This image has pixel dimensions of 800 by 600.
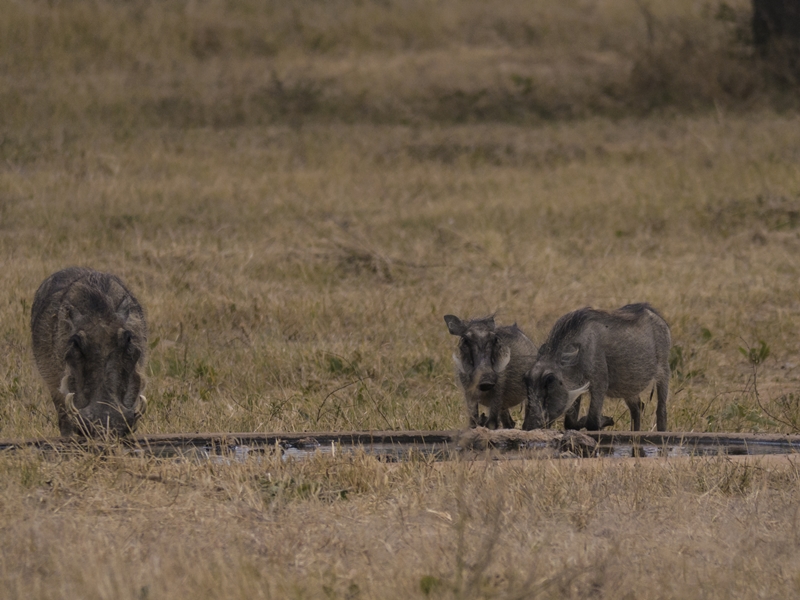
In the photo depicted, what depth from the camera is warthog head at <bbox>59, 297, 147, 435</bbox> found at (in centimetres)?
505

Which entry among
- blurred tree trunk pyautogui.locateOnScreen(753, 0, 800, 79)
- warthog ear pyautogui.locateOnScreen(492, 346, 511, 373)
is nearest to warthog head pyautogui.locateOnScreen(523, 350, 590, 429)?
warthog ear pyautogui.locateOnScreen(492, 346, 511, 373)

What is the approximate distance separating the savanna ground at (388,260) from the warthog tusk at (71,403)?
0.26 meters

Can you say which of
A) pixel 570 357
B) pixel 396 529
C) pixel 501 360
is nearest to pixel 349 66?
pixel 501 360

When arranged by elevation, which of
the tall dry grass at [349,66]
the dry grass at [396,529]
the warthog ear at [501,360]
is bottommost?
the dry grass at [396,529]

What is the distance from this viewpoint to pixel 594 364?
18.2 ft

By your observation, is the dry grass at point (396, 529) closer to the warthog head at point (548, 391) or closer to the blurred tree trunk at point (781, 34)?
the warthog head at point (548, 391)

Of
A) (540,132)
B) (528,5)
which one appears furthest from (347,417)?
(528,5)

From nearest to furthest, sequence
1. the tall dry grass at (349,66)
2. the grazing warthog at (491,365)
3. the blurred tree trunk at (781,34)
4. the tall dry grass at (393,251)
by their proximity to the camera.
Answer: the grazing warthog at (491,365)
the tall dry grass at (393,251)
the tall dry grass at (349,66)
the blurred tree trunk at (781,34)

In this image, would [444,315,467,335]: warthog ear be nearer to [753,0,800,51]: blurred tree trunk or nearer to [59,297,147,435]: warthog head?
[59,297,147,435]: warthog head

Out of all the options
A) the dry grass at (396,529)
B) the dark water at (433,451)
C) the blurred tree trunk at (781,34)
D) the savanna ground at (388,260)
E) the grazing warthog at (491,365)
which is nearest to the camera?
the dry grass at (396,529)

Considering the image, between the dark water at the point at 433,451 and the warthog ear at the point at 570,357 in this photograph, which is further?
the warthog ear at the point at 570,357

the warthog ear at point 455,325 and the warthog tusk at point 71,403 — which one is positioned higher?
the warthog ear at point 455,325

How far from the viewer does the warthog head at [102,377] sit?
5047mm

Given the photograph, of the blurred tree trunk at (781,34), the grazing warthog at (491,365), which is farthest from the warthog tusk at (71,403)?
the blurred tree trunk at (781,34)
